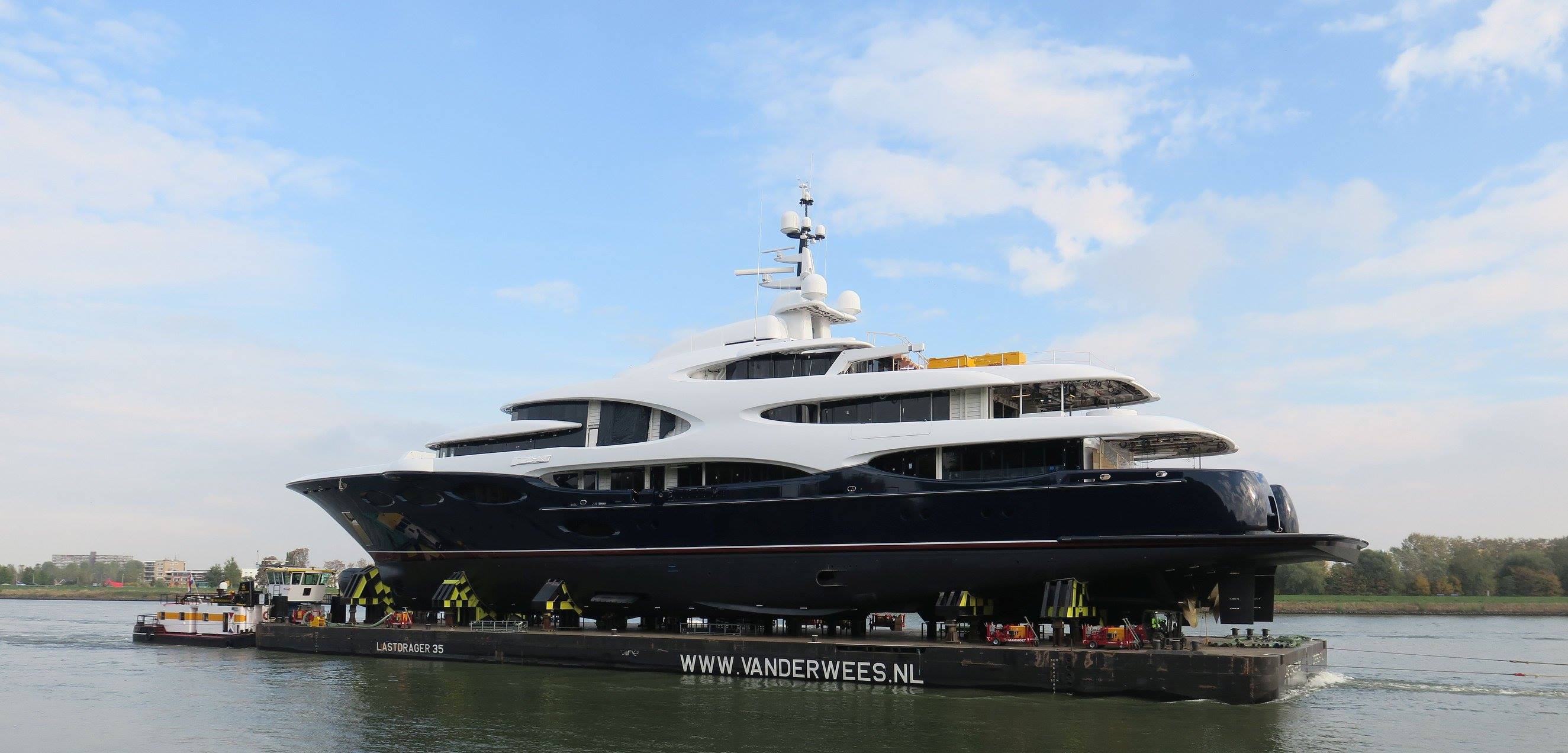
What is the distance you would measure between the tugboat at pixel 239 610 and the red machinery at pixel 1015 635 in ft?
63.2

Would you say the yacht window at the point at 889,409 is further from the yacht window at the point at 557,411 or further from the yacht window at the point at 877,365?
the yacht window at the point at 557,411

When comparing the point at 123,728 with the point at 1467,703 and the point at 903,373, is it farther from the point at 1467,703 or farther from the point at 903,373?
the point at 1467,703

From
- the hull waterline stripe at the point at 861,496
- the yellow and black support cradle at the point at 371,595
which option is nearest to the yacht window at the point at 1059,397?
the hull waterline stripe at the point at 861,496

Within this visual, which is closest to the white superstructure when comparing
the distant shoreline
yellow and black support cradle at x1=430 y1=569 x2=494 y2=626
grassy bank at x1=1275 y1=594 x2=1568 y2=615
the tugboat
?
yellow and black support cradle at x1=430 y1=569 x2=494 y2=626

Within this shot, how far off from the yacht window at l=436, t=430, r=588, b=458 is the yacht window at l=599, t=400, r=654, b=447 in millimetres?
657

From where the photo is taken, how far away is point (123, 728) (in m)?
17.8

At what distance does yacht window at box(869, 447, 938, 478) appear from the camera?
22.8m

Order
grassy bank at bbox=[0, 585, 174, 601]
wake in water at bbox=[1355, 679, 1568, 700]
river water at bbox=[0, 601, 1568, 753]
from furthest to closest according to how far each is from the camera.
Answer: grassy bank at bbox=[0, 585, 174, 601] < wake in water at bbox=[1355, 679, 1568, 700] < river water at bbox=[0, 601, 1568, 753]

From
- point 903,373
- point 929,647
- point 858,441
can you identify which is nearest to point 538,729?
point 929,647

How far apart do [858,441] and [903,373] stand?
5.81ft

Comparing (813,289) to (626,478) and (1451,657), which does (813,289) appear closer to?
(626,478)

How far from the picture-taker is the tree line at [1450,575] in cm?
6956

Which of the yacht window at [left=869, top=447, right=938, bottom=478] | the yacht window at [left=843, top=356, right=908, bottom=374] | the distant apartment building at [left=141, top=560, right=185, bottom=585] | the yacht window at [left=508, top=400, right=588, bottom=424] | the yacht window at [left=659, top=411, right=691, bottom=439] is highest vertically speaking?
the yacht window at [left=843, top=356, right=908, bottom=374]

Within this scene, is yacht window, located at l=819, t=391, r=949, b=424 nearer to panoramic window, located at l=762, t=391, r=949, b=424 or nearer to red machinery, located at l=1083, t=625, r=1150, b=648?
panoramic window, located at l=762, t=391, r=949, b=424
